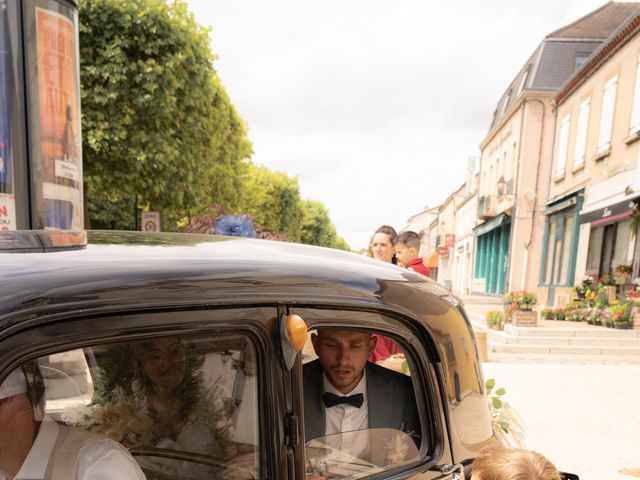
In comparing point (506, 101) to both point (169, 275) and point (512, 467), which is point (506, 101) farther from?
point (169, 275)

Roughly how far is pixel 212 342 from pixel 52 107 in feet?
10.6

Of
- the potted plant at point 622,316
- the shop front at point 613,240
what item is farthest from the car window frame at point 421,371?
the shop front at point 613,240

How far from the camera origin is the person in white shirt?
0.98 meters

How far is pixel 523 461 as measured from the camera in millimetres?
1546

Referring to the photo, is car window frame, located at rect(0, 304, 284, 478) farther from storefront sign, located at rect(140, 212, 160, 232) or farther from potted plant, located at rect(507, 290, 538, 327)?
potted plant, located at rect(507, 290, 538, 327)

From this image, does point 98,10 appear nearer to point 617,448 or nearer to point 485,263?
point 617,448

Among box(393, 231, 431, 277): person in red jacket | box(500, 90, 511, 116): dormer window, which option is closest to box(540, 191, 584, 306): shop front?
box(500, 90, 511, 116): dormer window

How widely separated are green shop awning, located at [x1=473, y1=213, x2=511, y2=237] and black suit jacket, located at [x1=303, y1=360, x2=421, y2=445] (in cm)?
2519

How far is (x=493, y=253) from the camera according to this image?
2867 cm

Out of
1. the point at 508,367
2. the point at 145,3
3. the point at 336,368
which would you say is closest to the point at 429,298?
the point at 336,368

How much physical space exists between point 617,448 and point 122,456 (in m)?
6.01

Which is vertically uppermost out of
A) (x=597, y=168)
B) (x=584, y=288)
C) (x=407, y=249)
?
(x=597, y=168)

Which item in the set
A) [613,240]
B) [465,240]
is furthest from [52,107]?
[465,240]

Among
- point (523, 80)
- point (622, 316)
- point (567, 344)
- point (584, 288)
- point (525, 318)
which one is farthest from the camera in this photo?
point (523, 80)
